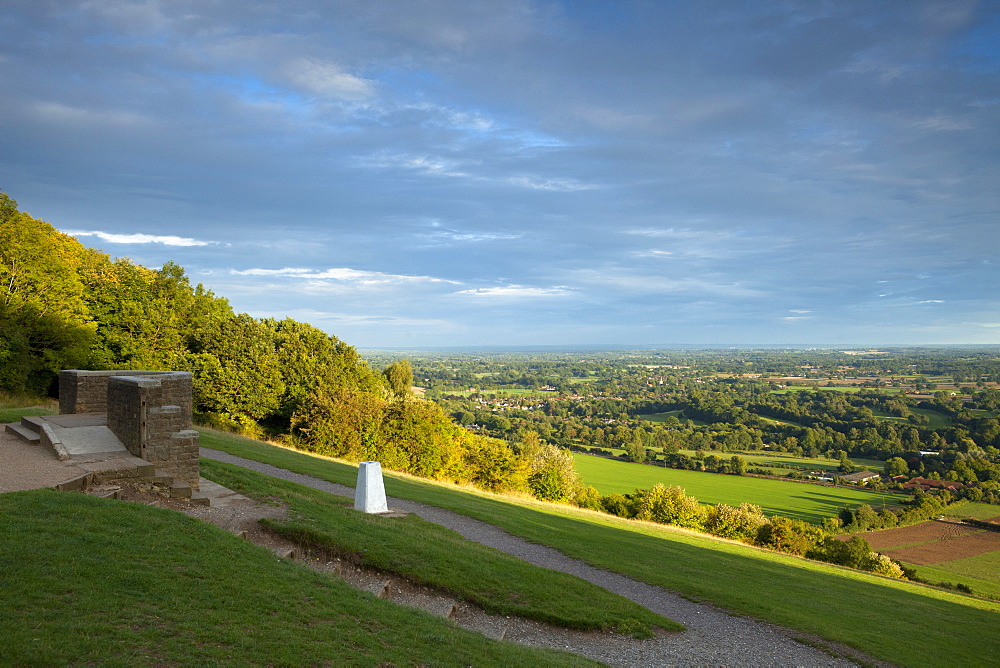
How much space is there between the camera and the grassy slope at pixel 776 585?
1317 cm

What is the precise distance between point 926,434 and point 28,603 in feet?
414

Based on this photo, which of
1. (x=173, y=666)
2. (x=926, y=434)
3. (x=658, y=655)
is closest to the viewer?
(x=173, y=666)

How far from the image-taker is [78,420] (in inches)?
576

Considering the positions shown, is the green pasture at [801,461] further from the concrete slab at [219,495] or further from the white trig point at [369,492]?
the concrete slab at [219,495]

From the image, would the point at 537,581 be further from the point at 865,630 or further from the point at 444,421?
the point at 444,421

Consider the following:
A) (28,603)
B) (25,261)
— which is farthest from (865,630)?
(25,261)

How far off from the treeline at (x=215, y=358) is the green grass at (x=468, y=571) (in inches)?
1030

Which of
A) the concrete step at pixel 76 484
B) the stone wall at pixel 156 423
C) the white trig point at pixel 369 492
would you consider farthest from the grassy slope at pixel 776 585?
the concrete step at pixel 76 484

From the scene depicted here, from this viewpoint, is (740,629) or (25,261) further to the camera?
(25,261)

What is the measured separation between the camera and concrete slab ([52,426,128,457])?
12.5m

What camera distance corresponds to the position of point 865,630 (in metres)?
13.4

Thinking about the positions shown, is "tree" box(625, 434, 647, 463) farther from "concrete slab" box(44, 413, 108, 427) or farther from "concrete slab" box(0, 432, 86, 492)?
"concrete slab" box(0, 432, 86, 492)

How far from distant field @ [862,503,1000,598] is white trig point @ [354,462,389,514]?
36.7m

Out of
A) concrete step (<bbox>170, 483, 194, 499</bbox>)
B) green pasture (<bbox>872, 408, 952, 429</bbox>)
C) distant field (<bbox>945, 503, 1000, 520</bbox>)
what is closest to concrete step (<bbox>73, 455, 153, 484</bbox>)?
concrete step (<bbox>170, 483, 194, 499</bbox>)
